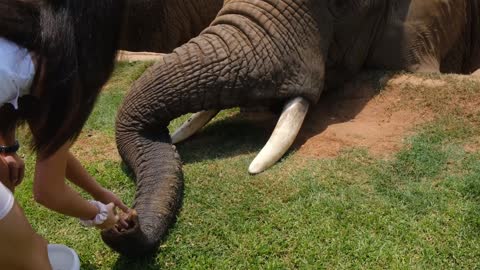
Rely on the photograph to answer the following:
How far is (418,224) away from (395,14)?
6.85 ft

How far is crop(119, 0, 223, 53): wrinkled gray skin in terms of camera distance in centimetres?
708

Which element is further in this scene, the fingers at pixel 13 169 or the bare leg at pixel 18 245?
the fingers at pixel 13 169

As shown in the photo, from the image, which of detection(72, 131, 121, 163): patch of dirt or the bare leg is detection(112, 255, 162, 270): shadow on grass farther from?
detection(72, 131, 121, 163): patch of dirt

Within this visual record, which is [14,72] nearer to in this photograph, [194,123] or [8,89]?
[8,89]

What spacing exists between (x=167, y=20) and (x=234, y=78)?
11.6 feet

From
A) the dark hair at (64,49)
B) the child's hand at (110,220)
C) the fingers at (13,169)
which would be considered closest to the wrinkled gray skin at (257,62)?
the child's hand at (110,220)

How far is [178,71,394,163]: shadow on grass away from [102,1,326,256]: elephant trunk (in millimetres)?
260

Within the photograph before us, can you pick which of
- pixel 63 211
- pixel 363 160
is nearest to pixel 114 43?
pixel 63 211

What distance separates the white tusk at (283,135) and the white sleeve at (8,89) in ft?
6.38

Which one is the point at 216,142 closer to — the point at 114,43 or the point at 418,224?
the point at 418,224

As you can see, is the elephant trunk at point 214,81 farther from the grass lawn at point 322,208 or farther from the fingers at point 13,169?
the fingers at point 13,169

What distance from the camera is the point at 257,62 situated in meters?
3.96

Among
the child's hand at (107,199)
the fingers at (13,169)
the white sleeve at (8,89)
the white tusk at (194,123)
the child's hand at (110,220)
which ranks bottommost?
the white tusk at (194,123)

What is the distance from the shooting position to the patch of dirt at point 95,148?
440 cm
